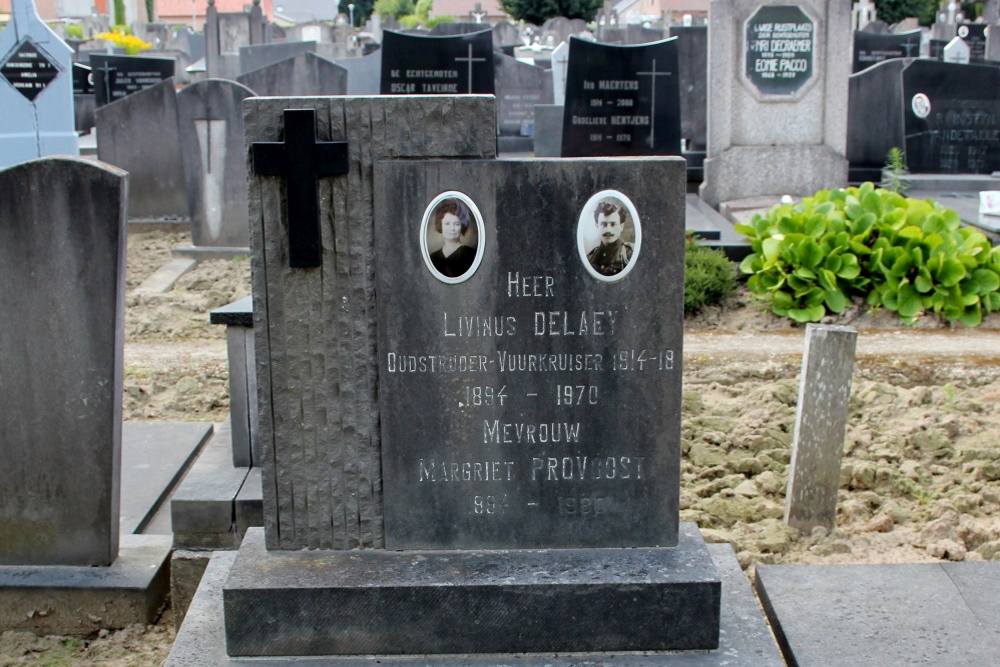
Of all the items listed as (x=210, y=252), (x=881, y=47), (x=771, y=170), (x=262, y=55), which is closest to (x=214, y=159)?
(x=210, y=252)

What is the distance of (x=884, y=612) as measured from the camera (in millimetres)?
2990

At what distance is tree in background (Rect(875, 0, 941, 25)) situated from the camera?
44719 mm

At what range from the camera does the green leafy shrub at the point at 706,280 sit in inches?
268

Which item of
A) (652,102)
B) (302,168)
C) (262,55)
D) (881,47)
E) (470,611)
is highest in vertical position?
(262,55)

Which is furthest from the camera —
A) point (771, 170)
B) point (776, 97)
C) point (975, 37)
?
point (975, 37)

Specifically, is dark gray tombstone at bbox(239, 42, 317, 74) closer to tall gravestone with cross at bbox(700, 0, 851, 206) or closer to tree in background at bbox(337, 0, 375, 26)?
tall gravestone with cross at bbox(700, 0, 851, 206)

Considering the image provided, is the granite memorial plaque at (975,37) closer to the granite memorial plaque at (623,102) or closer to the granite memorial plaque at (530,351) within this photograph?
the granite memorial plaque at (623,102)

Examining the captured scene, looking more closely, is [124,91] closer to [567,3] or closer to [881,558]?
[881,558]

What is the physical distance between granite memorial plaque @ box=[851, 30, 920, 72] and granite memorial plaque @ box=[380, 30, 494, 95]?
836 cm

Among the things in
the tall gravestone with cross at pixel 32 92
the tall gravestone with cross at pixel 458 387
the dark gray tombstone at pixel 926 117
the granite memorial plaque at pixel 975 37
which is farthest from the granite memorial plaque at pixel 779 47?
the granite memorial plaque at pixel 975 37

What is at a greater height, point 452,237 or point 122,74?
point 122,74

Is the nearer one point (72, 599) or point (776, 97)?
point (72, 599)

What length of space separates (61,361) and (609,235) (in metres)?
1.76

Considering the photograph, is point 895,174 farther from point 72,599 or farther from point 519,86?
point 519,86
